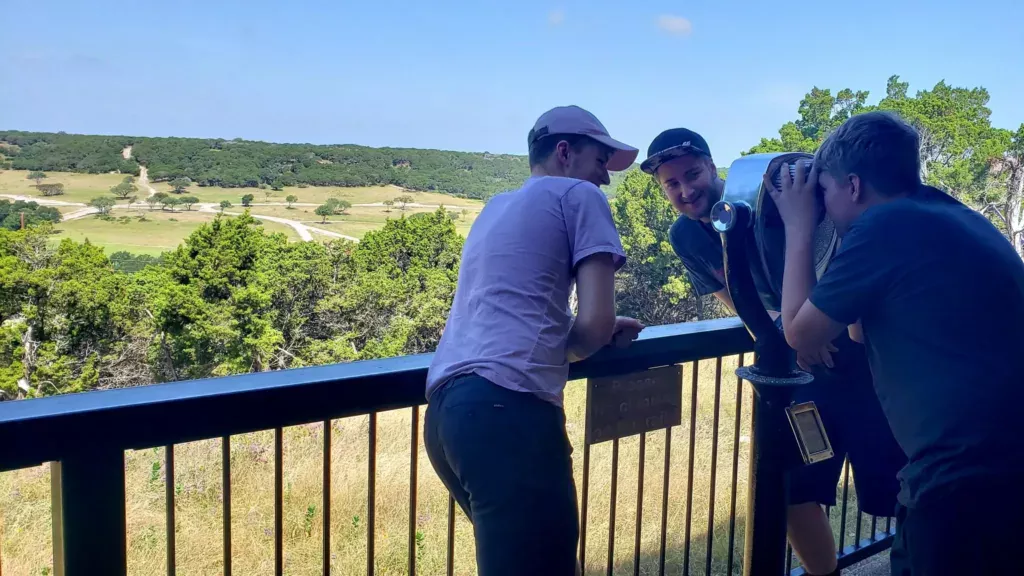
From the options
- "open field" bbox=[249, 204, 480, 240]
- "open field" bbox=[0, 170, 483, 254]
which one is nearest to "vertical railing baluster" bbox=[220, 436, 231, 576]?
"open field" bbox=[0, 170, 483, 254]

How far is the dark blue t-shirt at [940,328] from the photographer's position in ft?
3.88

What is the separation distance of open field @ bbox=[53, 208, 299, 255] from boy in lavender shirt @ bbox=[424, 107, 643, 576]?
147 ft

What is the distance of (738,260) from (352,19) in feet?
197

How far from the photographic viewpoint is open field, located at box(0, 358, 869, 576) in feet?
12.6

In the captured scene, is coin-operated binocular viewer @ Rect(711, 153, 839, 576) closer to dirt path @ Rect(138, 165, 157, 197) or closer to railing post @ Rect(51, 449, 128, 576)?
railing post @ Rect(51, 449, 128, 576)

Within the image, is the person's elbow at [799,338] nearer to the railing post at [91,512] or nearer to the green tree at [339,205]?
the railing post at [91,512]

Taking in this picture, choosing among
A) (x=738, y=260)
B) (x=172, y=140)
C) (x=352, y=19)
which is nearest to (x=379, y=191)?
(x=352, y=19)

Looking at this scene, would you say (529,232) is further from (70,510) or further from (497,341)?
(70,510)

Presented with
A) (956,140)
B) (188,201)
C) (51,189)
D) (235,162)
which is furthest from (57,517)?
(235,162)

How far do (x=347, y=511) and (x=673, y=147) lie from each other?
3542 millimetres

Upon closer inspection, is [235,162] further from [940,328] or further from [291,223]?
[940,328]

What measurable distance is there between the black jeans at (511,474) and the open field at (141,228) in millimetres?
44838

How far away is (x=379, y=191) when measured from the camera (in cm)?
5847

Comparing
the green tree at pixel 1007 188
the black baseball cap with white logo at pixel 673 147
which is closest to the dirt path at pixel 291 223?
the green tree at pixel 1007 188
